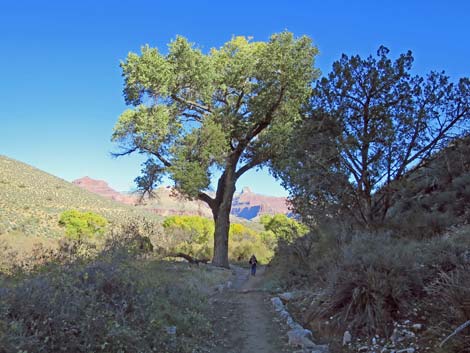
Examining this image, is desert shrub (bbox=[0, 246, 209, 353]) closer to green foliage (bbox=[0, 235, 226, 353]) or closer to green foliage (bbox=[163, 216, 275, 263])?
green foliage (bbox=[0, 235, 226, 353])

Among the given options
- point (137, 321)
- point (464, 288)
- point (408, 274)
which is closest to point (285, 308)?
point (408, 274)

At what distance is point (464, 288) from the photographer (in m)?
4.97

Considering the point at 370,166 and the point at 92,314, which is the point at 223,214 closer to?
the point at 370,166

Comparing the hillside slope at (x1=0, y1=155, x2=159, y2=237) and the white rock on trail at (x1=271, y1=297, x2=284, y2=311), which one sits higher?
the hillside slope at (x1=0, y1=155, x2=159, y2=237)

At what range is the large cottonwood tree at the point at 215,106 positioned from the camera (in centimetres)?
1850

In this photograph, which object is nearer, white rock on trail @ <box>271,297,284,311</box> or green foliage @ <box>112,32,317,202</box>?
white rock on trail @ <box>271,297,284,311</box>

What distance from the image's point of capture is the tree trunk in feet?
68.1

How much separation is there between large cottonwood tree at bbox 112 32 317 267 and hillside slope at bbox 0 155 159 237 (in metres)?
15.1

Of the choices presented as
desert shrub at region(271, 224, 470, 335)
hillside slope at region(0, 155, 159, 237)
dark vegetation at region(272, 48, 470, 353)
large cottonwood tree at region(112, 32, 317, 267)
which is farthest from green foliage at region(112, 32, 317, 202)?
hillside slope at region(0, 155, 159, 237)

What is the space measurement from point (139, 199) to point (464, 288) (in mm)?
18113

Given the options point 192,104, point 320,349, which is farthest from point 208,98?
point 320,349

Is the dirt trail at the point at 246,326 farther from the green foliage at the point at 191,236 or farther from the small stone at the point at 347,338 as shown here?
the green foliage at the point at 191,236

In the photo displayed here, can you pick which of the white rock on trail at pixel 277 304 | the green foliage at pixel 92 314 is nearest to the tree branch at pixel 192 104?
the white rock on trail at pixel 277 304

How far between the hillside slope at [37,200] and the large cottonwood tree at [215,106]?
15.1m
